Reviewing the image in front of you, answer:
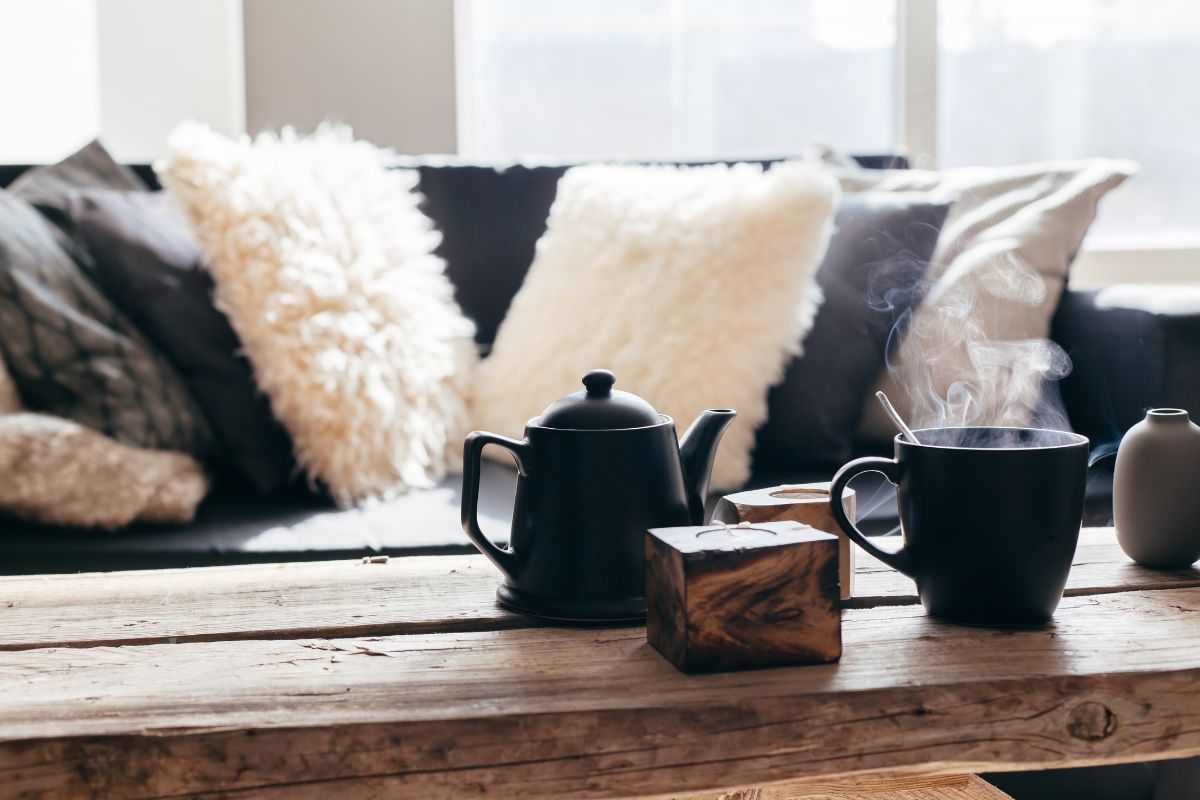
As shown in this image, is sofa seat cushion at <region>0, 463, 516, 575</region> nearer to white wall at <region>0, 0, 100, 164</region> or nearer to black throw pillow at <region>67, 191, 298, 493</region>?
black throw pillow at <region>67, 191, 298, 493</region>

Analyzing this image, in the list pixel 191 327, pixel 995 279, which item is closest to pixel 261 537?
pixel 191 327

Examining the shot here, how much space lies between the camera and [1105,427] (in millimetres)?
1610

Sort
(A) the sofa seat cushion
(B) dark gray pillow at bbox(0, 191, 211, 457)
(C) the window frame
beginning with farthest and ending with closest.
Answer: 1. (C) the window frame
2. (B) dark gray pillow at bbox(0, 191, 211, 457)
3. (A) the sofa seat cushion

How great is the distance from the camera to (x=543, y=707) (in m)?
0.55

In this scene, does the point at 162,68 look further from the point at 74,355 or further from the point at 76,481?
the point at 76,481

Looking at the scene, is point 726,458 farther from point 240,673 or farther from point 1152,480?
point 240,673

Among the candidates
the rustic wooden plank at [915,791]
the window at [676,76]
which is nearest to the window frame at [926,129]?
the window at [676,76]

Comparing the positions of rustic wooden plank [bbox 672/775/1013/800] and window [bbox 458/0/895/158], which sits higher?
window [bbox 458/0/895/158]

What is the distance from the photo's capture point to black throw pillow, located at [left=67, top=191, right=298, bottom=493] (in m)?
1.55

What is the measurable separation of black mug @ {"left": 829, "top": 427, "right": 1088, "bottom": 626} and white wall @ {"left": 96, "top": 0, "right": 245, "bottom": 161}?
88.1 inches

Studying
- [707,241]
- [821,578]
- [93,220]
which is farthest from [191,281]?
[821,578]

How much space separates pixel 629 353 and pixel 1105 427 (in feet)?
2.39

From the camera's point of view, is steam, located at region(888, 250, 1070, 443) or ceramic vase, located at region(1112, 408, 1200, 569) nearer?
ceramic vase, located at region(1112, 408, 1200, 569)

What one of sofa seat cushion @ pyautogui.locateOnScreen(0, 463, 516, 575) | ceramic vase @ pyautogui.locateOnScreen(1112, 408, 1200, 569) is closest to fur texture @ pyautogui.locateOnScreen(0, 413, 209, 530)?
sofa seat cushion @ pyautogui.locateOnScreen(0, 463, 516, 575)
